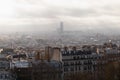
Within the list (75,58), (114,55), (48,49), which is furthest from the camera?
(114,55)

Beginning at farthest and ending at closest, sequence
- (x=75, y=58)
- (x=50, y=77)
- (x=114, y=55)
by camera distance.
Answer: (x=114, y=55) < (x=75, y=58) < (x=50, y=77)

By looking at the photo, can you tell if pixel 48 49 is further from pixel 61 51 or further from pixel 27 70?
pixel 27 70

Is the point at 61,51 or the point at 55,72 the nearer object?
the point at 55,72

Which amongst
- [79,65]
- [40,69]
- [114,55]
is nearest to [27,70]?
[40,69]

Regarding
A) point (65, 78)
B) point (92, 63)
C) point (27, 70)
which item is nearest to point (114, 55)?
point (92, 63)

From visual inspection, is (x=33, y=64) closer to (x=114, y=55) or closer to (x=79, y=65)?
(x=79, y=65)

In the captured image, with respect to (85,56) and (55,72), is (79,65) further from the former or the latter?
(55,72)

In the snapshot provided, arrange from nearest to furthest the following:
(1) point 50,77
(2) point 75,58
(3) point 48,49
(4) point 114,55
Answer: (1) point 50,77
(2) point 75,58
(3) point 48,49
(4) point 114,55
